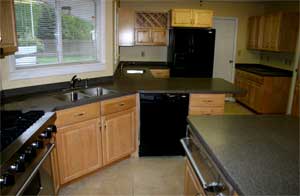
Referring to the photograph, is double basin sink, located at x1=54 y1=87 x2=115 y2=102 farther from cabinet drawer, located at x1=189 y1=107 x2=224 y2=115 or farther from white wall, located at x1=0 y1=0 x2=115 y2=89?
cabinet drawer, located at x1=189 y1=107 x2=224 y2=115

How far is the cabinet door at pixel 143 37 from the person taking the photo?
543cm

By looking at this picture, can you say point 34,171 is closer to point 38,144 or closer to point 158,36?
point 38,144

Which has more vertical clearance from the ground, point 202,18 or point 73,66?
point 202,18

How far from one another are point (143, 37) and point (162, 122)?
3001 millimetres

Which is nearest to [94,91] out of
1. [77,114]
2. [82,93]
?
[82,93]

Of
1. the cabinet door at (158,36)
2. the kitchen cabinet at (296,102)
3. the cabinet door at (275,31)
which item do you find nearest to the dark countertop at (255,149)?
the kitchen cabinet at (296,102)

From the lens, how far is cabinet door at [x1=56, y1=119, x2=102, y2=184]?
7.32 ft

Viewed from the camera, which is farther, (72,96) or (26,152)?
(72,96)

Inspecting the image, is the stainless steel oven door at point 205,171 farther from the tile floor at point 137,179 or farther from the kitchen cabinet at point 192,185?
the tile floor at point 137,179

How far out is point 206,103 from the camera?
9.64 ft

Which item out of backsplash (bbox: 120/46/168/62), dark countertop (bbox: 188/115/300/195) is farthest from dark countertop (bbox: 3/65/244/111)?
backsplash (bbox: 120/46/168/62)

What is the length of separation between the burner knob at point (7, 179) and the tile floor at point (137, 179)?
119cm

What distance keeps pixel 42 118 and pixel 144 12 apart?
164 inches

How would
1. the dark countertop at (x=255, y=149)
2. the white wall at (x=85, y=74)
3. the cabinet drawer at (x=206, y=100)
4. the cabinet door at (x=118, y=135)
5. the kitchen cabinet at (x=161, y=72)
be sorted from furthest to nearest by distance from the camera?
the kitchen cabinet at (x=161, y=72)
the cabinet drawer at (x=206, y=100)
the cabinet door at (x=118, y=135)
the white wall at (x=85, y=74)
the dark countertop at (x=255, y=149)
